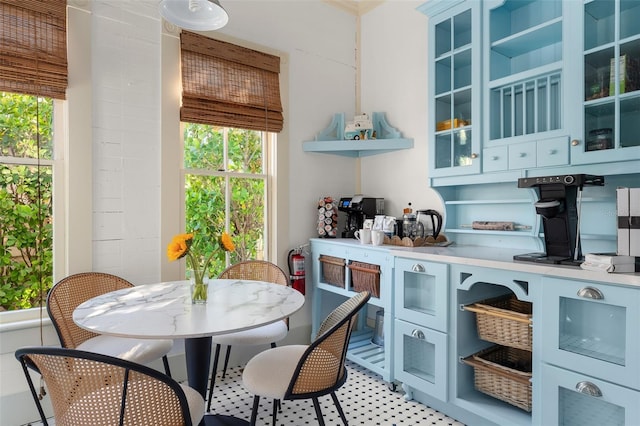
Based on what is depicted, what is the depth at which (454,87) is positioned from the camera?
2764 mm

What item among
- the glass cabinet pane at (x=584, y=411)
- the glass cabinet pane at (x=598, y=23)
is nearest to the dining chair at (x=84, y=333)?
the glass cabinet pane at (x=584, y=411)

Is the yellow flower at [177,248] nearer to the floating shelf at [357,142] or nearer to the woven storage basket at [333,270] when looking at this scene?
the woven storage basket at [333,270]

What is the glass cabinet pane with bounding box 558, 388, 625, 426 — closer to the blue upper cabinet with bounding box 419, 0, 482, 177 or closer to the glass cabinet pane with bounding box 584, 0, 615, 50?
the blue upper cabinet with bounding box 419, 0, 482, 177

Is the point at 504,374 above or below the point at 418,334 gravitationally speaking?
below

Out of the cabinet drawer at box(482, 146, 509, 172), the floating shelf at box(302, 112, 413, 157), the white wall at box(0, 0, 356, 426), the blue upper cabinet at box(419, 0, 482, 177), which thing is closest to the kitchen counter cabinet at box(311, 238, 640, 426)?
the cabinet drawer at box(482, 146, 509, 172)

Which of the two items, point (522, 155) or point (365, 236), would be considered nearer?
point (522, 155)

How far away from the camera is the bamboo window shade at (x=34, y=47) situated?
2160 millimetres

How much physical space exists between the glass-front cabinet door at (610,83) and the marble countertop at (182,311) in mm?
1811

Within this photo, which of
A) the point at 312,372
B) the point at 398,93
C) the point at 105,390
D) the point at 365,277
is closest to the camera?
the point at 105,390

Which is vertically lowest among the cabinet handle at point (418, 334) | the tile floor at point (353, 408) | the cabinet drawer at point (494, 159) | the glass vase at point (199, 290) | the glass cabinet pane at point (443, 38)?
the tile floor at point (353, 408)

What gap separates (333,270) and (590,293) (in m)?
1.90

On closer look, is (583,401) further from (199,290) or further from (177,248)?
(177,248)

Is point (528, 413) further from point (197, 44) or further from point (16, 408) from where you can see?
point (197, 44)

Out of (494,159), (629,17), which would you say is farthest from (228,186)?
(629,17)
